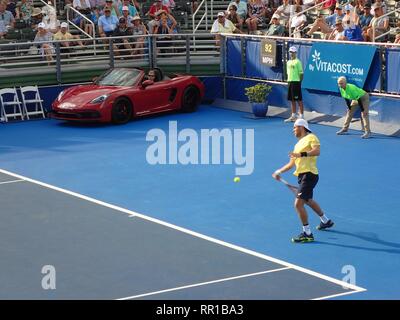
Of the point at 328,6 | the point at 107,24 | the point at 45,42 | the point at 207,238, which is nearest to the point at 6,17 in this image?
the point at 107,24

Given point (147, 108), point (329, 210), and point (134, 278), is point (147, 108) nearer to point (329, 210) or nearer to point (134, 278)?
point (329, 210)

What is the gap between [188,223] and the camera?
58.6ft

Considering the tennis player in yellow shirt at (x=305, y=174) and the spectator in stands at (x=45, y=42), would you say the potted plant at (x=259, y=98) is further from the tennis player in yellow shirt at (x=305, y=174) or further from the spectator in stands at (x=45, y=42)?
the tennis player in yellow shirt at (x=305, y=174)

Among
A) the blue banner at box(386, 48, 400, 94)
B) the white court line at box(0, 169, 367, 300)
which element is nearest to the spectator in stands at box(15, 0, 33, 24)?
the white court line at box(0, 169, 367, 300)

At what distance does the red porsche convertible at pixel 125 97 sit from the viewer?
28047 millimetres

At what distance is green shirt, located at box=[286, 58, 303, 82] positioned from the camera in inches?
1094

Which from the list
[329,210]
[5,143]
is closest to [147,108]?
[5,143]

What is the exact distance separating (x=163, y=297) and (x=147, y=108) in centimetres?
1587

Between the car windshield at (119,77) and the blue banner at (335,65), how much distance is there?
4934 mm

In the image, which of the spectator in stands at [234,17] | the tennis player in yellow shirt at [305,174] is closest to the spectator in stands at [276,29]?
the spectator in stands at [234,17]

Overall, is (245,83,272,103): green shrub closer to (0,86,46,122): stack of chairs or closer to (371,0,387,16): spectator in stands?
(371,0,387,16): spectator in stands

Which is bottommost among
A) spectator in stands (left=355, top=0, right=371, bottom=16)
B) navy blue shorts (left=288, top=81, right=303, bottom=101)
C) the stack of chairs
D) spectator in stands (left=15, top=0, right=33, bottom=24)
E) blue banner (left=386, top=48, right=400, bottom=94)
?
the stack of chairs

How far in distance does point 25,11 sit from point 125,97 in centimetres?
781

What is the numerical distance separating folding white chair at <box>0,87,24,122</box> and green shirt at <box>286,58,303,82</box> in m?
8.04
